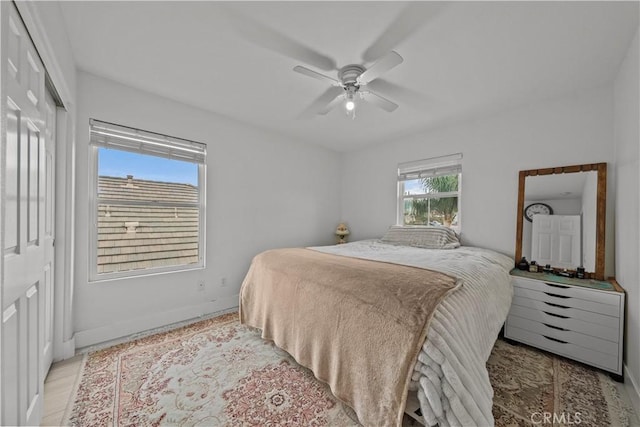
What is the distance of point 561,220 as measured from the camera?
2434 millimetres

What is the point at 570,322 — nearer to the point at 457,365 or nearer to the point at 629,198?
the point at 629,198

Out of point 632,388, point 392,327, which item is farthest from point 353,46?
point 632,388

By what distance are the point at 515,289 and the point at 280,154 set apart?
123 inches

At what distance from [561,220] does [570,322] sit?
0.97 meters

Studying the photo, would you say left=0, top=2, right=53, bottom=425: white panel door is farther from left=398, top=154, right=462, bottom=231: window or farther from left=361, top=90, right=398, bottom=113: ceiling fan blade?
left=398, top=154, right=462, bottom=231: window

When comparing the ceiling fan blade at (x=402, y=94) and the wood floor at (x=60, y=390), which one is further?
the ceiling fan blade at (x=402, y=94)

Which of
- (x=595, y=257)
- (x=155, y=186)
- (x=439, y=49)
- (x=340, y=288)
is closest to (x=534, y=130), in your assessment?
(x=595, y=257)

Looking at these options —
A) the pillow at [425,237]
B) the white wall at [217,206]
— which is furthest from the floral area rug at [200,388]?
the pillow at [425,237]

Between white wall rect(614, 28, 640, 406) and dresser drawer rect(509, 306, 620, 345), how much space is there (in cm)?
8

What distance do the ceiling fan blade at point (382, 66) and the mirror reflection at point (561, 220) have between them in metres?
2.07

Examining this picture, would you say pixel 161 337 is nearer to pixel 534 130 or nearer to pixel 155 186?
pixel 155 186

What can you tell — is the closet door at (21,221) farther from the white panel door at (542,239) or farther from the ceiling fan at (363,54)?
the white panel door at (542,239)

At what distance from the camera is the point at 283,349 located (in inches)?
80.9

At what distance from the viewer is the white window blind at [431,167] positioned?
10.6ft
